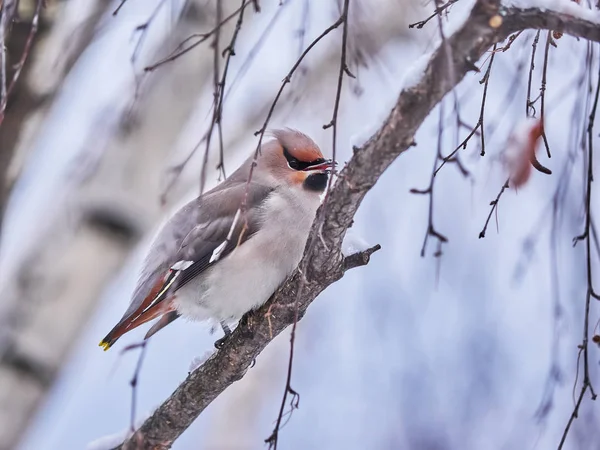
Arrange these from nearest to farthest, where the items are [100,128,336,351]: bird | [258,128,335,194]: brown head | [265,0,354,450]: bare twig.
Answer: [265,0,354,450]: bare twig < [100,128,336,351]: bird < [258,128,335,194]: brown head

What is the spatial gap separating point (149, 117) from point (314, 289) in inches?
44.9

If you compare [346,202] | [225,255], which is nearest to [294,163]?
[225,255]

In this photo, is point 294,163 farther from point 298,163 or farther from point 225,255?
point 225,255

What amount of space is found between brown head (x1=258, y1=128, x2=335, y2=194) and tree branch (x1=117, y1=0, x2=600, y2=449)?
0.81 meters

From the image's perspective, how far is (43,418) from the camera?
3.29 m

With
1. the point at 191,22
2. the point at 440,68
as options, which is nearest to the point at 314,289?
the point at 440,68

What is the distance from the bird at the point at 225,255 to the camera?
9.48 feet

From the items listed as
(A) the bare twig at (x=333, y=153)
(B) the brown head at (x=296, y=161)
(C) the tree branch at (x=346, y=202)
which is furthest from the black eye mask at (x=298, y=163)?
(A) the bare twig at (x=333, y=153)

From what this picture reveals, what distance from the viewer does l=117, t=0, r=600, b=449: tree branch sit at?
1.58 metres

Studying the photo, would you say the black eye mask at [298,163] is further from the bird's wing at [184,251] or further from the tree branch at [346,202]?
the tree branch at [346,202]

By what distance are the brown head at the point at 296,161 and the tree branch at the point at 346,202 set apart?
31.7 inches

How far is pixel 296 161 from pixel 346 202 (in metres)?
1.47

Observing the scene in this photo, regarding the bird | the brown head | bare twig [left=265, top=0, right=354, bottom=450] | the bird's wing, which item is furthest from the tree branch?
the brown head

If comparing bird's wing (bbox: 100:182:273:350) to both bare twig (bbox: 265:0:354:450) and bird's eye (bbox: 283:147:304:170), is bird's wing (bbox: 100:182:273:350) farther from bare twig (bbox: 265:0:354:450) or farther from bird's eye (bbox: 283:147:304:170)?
bare twig (bbox: 265:0:354:450)
